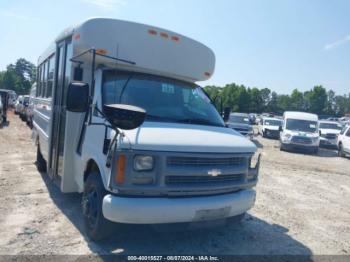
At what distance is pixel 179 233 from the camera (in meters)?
5.11

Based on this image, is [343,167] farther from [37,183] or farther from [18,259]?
[18,259]

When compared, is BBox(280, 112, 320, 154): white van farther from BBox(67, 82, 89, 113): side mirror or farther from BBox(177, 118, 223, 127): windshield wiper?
BBox(67, 82, 89, 113): side mirror

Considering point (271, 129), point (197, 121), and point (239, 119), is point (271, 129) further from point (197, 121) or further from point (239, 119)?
point (197, 121)

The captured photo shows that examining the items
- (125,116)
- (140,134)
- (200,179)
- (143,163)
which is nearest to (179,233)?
(200,179)

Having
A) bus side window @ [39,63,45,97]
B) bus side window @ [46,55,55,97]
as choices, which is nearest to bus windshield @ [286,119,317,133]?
bus side window @ [39,63,45,97]

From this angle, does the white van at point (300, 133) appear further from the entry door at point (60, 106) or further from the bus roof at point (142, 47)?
the entry door at point (60, 106)

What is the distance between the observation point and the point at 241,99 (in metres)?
95.9

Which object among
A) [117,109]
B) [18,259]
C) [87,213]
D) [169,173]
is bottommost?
[18,259]

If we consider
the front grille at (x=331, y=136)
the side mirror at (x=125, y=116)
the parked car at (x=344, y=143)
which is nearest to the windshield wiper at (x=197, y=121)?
the side mirror at (x=125, y=116)

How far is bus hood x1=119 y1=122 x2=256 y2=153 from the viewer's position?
3.92m

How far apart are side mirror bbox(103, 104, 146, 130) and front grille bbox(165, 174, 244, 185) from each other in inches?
29.3

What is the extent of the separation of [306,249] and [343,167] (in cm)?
1114

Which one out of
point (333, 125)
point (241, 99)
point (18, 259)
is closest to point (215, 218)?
point (18, 259)

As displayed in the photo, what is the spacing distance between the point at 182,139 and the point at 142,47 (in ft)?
5.95
